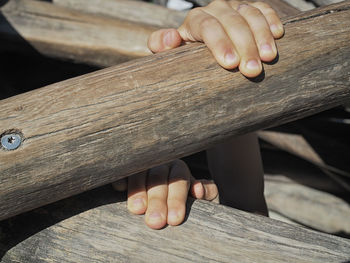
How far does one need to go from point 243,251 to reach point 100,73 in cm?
52

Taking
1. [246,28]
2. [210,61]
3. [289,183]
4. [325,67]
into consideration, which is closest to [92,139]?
[210,61]

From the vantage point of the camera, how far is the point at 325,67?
0.98 m

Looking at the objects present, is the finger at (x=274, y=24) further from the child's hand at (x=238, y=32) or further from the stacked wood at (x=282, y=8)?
the stacked wood at (x=282, y=8)

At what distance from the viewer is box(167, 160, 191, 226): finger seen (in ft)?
3.50

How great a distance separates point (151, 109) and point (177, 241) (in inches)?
13.2

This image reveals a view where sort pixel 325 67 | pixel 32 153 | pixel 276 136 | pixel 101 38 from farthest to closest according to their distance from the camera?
pixel 276 136
pixel 101 38
pixel 325 67
pixel 32 153

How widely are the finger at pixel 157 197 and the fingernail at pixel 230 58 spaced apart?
0.39m

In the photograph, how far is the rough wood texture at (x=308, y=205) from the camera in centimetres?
286

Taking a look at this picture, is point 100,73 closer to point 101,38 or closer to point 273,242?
point 273,242

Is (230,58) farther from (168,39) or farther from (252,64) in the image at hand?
(168,39)

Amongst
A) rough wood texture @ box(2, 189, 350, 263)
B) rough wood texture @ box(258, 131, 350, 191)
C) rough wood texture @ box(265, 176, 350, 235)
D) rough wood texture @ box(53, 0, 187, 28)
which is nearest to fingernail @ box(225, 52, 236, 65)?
rough wood texture @ box(2, 189, 350, 263)

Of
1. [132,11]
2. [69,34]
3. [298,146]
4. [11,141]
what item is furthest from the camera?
[298,146]

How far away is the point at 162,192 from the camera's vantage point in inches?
45.1

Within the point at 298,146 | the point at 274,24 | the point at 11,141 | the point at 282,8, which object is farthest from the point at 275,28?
the point at 298,146
